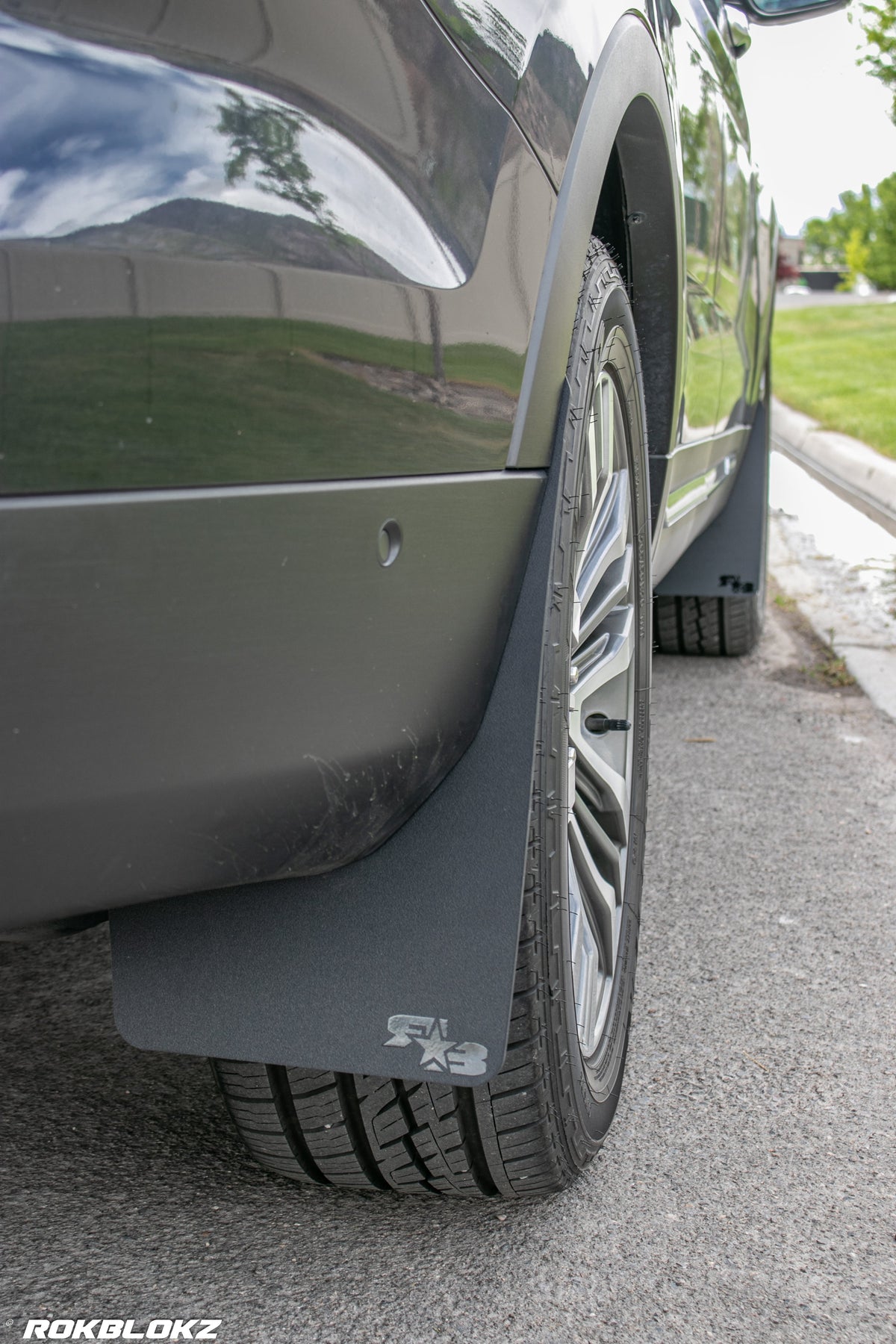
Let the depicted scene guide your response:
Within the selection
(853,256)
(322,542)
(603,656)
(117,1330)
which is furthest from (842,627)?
(853,256)

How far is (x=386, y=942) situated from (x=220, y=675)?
0.41m

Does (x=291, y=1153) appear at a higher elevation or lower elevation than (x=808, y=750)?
higher

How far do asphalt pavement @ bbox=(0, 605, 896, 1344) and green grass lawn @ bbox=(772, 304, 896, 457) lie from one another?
280 inches

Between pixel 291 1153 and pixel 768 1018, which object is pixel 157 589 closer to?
pixel 291 1153

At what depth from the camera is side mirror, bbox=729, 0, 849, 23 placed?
2994 millimetres

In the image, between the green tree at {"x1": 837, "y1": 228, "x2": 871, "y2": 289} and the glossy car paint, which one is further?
the green tree at {"x1": 837, "y1": 228, "x2": 871, "y2": 289}

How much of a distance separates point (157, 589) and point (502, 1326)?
0.90 metres

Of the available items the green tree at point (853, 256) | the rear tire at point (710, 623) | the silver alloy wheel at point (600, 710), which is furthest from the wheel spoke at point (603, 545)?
the green tree at point (853, 256)

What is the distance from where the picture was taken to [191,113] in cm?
93

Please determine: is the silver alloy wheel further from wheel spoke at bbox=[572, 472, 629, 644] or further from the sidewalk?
the sidewalk

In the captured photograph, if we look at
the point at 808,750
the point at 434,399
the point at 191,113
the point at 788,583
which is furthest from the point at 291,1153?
the point at 788,583

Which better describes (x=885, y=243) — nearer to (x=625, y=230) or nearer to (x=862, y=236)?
(x=862, y=236)

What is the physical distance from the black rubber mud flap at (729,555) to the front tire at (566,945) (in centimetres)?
214

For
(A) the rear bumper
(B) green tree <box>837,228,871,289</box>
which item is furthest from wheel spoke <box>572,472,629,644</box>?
(B) green tree <box>837,228,871,289</box>
